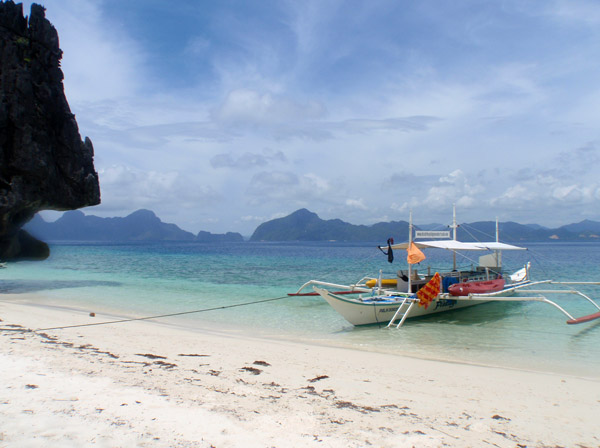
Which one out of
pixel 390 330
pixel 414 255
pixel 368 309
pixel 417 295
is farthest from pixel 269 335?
pixel 414 255

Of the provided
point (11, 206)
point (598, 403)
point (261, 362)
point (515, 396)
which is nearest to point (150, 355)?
point (261, 362)

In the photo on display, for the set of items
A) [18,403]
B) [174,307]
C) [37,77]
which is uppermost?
[37,77]

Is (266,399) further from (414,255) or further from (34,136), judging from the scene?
(34,136)

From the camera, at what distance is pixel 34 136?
22.3 meters

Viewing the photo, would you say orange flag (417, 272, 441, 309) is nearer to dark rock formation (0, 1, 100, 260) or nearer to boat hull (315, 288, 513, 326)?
boat hull (315, 288, 513, 326)

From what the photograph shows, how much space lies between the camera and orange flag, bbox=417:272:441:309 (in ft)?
44.2

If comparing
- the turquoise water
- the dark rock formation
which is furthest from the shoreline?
the dark rock formation

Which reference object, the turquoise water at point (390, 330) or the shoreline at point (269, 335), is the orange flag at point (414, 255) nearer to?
the turquoise water at point (390, 330)

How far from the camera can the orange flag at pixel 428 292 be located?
44.2ft

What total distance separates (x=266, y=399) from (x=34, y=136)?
23.5 meters

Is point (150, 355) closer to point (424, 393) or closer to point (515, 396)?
point (424, 393)

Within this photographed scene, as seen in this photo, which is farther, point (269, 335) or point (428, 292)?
point (428, 292)

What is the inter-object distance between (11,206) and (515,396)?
23.7 meters

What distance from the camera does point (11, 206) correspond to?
68.4 feet
